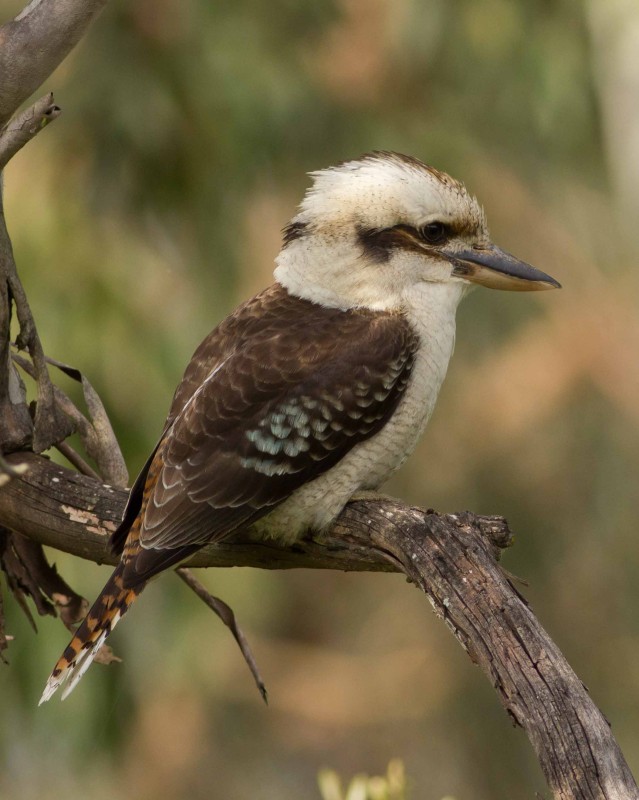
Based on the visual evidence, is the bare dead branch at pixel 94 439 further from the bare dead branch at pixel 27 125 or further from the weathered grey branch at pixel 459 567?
the bare dead branch at pixel 27 125

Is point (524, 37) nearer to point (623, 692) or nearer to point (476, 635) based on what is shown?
point (623, 692)

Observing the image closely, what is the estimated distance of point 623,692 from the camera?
6.42 metres

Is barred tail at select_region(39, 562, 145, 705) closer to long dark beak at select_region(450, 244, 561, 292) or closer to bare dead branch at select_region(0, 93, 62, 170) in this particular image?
bare dead branch at select_region(0, 93, 62, 170)

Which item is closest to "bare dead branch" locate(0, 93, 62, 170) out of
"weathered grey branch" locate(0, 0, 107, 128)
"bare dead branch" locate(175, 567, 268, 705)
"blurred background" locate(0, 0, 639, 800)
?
"weathered grey branch" locate(0, 0, 107, 128)

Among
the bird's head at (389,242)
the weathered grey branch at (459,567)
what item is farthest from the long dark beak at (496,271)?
the weathered grey branch at (459,567)

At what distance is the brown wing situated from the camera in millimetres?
2480

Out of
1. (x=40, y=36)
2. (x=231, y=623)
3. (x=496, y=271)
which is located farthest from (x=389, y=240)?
(x=40, y=36)

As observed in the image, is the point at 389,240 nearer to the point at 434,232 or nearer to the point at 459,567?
the point at 434,232

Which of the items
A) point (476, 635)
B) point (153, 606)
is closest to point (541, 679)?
point (476, 635)

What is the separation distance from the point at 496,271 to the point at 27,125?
1.17 m

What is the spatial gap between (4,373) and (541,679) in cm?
125

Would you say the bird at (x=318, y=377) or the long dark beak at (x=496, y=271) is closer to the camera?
the bird at (x=318, y=377)

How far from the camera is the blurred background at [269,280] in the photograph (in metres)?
4.86

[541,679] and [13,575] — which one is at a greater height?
[541,679]
